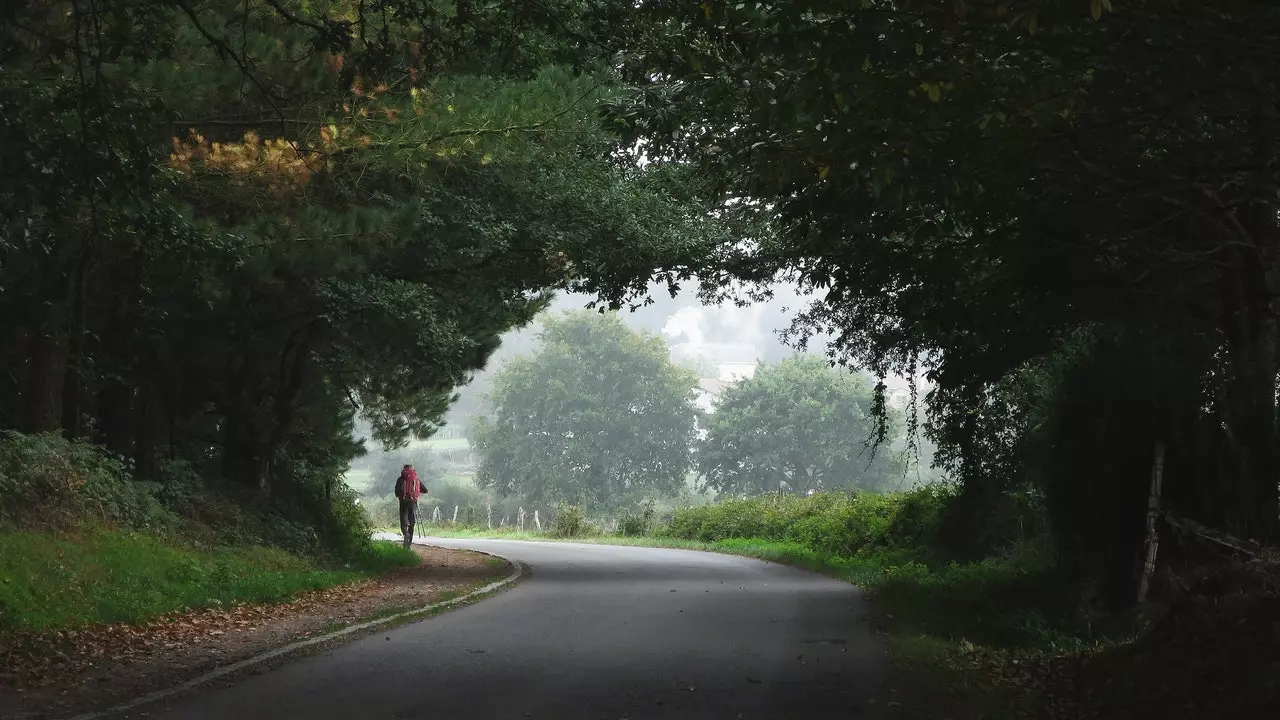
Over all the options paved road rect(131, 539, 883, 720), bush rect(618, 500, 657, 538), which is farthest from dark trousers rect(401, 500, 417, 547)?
bush rect(618, 500, 657, 538)

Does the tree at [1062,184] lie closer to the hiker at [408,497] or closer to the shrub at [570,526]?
the hiker at [408,497]

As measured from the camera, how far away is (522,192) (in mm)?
21875

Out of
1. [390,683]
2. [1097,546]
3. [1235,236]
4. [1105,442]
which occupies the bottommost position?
[390,683]

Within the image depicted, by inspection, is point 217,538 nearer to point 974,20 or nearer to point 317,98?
point 317,98

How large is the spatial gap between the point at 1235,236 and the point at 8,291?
12888 millimetres

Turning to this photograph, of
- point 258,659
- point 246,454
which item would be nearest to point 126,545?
point 258,659

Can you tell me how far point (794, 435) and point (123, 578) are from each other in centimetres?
6036

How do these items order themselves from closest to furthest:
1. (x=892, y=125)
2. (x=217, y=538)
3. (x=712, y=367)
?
(x=892, y=125) → (x=217, y=538) → (x=712, y=367)

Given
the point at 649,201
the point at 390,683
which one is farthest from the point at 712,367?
the point at 390,683

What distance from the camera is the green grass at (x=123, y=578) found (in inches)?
509

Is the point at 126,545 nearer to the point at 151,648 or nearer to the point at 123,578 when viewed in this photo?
the point at 123,578

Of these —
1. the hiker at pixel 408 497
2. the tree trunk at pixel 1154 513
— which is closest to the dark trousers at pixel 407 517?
the hiker at pixel 408 497

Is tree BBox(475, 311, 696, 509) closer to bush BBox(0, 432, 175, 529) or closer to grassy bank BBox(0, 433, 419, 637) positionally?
grassy bank BBox(0, 433, 419, 637)

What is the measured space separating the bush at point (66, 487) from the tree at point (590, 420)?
6115 centimetres
